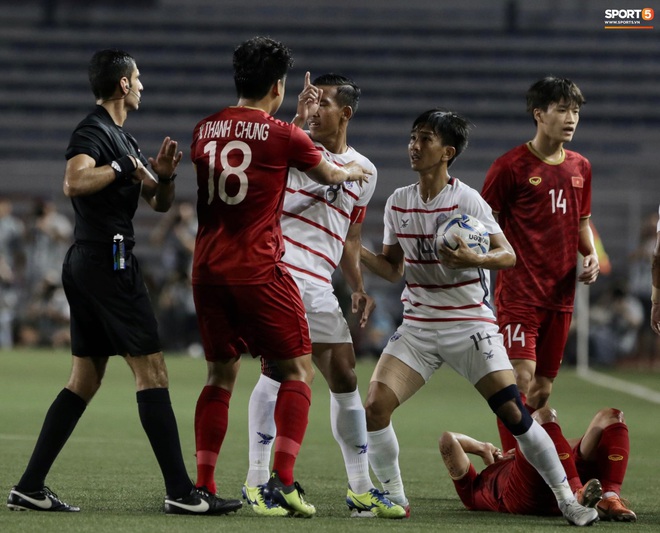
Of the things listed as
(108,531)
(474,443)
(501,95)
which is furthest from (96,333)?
(501,95)

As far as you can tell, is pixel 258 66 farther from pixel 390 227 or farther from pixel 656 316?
pixel 656 316

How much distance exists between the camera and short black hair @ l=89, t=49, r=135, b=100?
532 centimetres

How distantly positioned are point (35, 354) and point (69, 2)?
14.0m

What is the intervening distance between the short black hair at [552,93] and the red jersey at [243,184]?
2.13 meters

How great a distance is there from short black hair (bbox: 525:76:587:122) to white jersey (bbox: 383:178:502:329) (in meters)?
1.31

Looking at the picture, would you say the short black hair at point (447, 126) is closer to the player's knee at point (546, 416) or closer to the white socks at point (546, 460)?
the player's knee at point (546, 416)

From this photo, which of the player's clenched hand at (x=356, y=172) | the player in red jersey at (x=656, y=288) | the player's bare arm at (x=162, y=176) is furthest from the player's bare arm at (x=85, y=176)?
the player in red jersey at (x=656, y=288)

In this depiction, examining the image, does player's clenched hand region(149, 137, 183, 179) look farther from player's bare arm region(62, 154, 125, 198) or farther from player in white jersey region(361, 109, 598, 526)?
player in white jersey region(361, 109, 598, 526)

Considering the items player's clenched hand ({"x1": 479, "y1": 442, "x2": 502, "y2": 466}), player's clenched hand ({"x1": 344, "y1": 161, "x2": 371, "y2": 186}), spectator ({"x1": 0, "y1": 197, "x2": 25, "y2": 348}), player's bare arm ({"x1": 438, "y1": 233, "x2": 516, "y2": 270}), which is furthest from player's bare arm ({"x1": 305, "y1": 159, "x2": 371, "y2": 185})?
spectator ({"x1": 0, "y1": 197, "x2": 25, "y2": 348})

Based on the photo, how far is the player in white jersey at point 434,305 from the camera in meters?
5.42

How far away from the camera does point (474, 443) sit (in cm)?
609

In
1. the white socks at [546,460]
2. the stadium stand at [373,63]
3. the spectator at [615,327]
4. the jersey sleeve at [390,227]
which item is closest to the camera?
the white socks at [546,460]

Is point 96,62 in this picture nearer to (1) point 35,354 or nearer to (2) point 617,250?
(1) point 35,354

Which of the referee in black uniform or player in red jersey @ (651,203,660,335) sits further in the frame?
player in red jersey @ (651,203,660,335)
